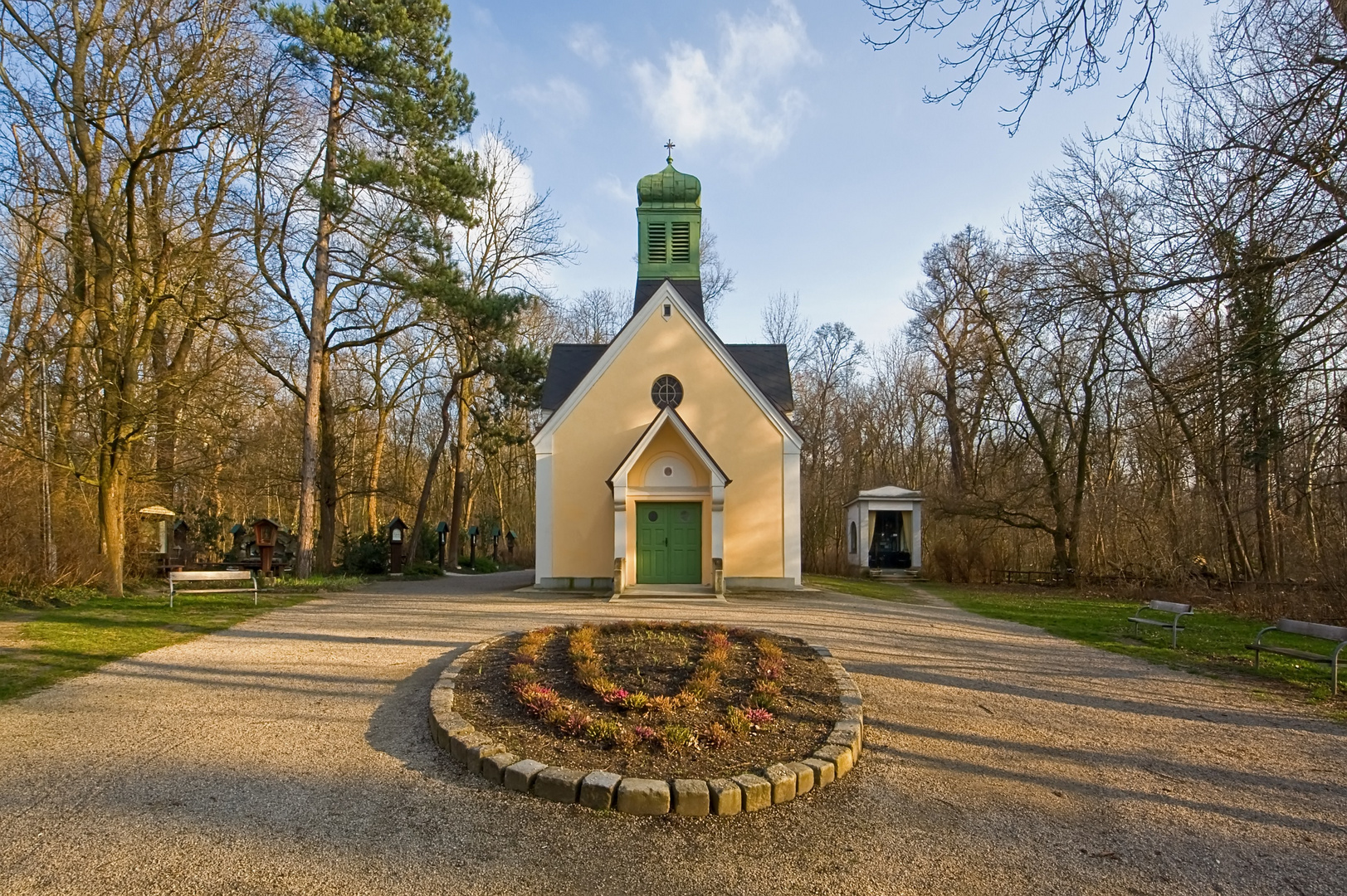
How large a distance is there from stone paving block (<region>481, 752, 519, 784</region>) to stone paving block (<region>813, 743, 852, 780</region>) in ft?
7.04

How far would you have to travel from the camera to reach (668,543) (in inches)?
771

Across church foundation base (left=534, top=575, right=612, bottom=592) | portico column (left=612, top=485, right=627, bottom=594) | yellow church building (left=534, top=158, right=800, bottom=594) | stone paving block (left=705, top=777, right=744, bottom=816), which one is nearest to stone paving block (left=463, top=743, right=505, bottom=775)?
stone paving block (left=705, top=777, right=744, bottom=816)

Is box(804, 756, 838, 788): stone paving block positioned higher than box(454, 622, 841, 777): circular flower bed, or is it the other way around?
box(454, 622, 841, 777): circular flower bed

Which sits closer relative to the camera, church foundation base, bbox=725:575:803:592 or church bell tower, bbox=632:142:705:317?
church foundation base, bbox=725:575:803:592

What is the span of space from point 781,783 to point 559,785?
1428 millimetres

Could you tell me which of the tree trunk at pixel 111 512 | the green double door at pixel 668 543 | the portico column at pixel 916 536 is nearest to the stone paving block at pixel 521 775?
the tree trunk at pixel 111 512

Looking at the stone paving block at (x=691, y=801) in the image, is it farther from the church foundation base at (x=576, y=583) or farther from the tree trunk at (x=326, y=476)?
the tree trunk at (x=326, y=476)

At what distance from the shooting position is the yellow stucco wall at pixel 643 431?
2017 centimetres

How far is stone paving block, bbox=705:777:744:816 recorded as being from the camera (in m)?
4.86

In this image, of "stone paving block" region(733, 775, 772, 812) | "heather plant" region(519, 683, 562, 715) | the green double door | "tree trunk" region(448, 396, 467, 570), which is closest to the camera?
"stone paving block" region(733, 775, 772, 812)

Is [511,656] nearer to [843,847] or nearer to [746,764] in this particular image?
[746,764]

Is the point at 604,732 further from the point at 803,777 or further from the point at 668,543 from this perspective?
the point at 668,543

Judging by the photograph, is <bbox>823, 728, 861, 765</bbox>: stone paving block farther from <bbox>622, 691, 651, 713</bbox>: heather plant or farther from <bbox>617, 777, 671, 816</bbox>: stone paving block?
<bbox>617, 777, 671, 816</bbox>: stone paving block

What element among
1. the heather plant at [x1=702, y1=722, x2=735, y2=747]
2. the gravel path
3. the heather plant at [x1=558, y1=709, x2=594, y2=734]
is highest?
the heather plant at [x1=558, y1=709, x2=594, y2=734]
